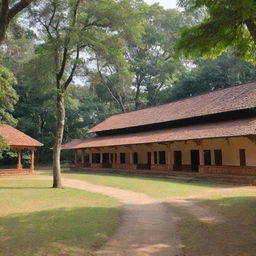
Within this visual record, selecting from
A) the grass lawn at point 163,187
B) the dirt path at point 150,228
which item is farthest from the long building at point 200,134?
the dirt path at point 150,228

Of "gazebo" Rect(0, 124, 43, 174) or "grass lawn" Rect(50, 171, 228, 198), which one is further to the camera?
"gazebo" Rect(0, 124, 43, 174)

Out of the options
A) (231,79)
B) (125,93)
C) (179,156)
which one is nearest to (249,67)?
(231,79)

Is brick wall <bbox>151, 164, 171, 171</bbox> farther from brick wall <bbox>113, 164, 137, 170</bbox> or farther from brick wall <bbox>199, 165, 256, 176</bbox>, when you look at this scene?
brick wall <bbox>199, 165, 256, 176</bbox>

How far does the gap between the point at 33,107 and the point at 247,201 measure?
4007 centimetres

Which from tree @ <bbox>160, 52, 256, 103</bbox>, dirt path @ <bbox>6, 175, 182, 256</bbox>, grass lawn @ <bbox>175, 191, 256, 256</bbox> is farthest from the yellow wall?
tree @ <bbox>160, 52, 256, 103</bbox>

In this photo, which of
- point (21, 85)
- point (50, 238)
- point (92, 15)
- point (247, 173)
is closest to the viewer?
point (50, 238)

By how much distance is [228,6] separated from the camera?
6223 mm

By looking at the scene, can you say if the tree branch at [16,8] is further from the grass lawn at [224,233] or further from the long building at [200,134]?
the long building at [200,134]

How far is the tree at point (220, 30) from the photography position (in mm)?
6000

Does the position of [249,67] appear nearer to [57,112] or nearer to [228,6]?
[57,112]

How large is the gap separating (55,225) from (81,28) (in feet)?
39.8

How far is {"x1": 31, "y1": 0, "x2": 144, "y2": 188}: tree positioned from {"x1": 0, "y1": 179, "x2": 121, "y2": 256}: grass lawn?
20.3 ft

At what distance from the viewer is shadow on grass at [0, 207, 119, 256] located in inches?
213

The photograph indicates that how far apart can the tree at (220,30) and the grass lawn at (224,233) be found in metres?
4.52
